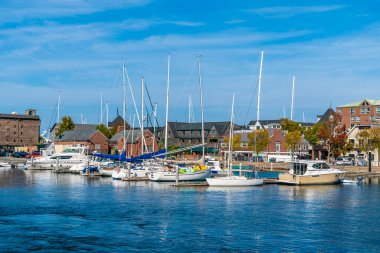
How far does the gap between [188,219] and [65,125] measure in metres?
135

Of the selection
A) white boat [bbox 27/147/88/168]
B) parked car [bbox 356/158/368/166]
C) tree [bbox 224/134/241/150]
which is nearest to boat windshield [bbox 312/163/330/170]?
parked car [bbox 356/158/368/166]

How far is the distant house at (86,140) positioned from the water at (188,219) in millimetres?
79548

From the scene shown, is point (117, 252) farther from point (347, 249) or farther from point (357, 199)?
point (357, 199)

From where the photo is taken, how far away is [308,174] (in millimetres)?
83125

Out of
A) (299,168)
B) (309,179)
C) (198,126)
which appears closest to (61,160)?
(198,126)

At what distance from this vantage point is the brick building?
171000 mm

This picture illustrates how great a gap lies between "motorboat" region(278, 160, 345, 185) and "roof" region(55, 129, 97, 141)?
282 ft

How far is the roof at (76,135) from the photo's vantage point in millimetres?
160250

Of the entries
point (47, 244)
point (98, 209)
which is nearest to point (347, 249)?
point (47, 244)

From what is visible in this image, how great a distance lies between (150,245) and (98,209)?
17982 mm

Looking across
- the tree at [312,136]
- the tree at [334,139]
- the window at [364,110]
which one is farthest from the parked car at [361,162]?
the window at [364,110]

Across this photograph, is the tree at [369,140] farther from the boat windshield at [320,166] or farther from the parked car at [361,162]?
the boat windshield at [320,166]

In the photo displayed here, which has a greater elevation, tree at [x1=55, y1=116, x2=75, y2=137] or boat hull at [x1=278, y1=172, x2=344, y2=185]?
tree at [x1=55, y1=116, x2=75, y2=137]

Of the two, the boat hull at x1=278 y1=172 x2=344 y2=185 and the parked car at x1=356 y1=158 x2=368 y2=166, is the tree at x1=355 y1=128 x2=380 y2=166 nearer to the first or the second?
the parked car at x1=356 y1=158 x2=368 y2=166
